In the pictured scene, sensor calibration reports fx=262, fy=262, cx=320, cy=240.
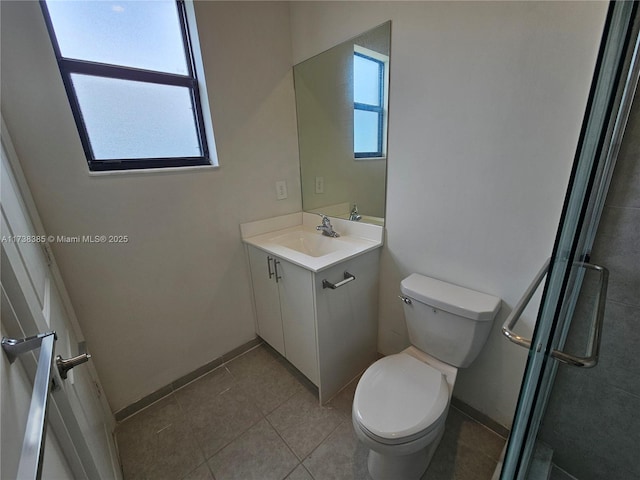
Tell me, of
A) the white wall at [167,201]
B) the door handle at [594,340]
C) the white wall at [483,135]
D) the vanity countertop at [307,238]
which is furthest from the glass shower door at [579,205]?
the white wall at [167,201]

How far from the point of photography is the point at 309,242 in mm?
1859

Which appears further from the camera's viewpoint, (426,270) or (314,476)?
(426,270)

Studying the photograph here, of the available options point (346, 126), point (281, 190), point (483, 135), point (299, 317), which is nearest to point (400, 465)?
point (299, 317)

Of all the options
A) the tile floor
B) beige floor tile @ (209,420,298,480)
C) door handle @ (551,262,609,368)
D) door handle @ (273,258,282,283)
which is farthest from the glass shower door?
door handle @ (273,258,282,283)

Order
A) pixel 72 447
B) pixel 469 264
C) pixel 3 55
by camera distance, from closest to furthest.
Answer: pixel 72 447 < pixel 3 55 < pixel 469 264

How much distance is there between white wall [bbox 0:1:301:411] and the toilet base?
118 centimetres

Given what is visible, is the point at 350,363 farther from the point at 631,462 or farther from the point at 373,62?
the point at 373,62

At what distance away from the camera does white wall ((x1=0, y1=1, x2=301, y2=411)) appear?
1083 millimetres

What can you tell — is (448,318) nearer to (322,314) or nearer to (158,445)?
(322,314)

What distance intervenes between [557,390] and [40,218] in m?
2.32

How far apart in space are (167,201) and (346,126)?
1.16m

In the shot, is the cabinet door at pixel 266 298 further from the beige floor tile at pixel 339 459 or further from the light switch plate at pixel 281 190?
the beige floor tile at pixel 339 459

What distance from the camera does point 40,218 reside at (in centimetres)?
113

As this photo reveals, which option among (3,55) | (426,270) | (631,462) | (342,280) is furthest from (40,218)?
(631,462)
